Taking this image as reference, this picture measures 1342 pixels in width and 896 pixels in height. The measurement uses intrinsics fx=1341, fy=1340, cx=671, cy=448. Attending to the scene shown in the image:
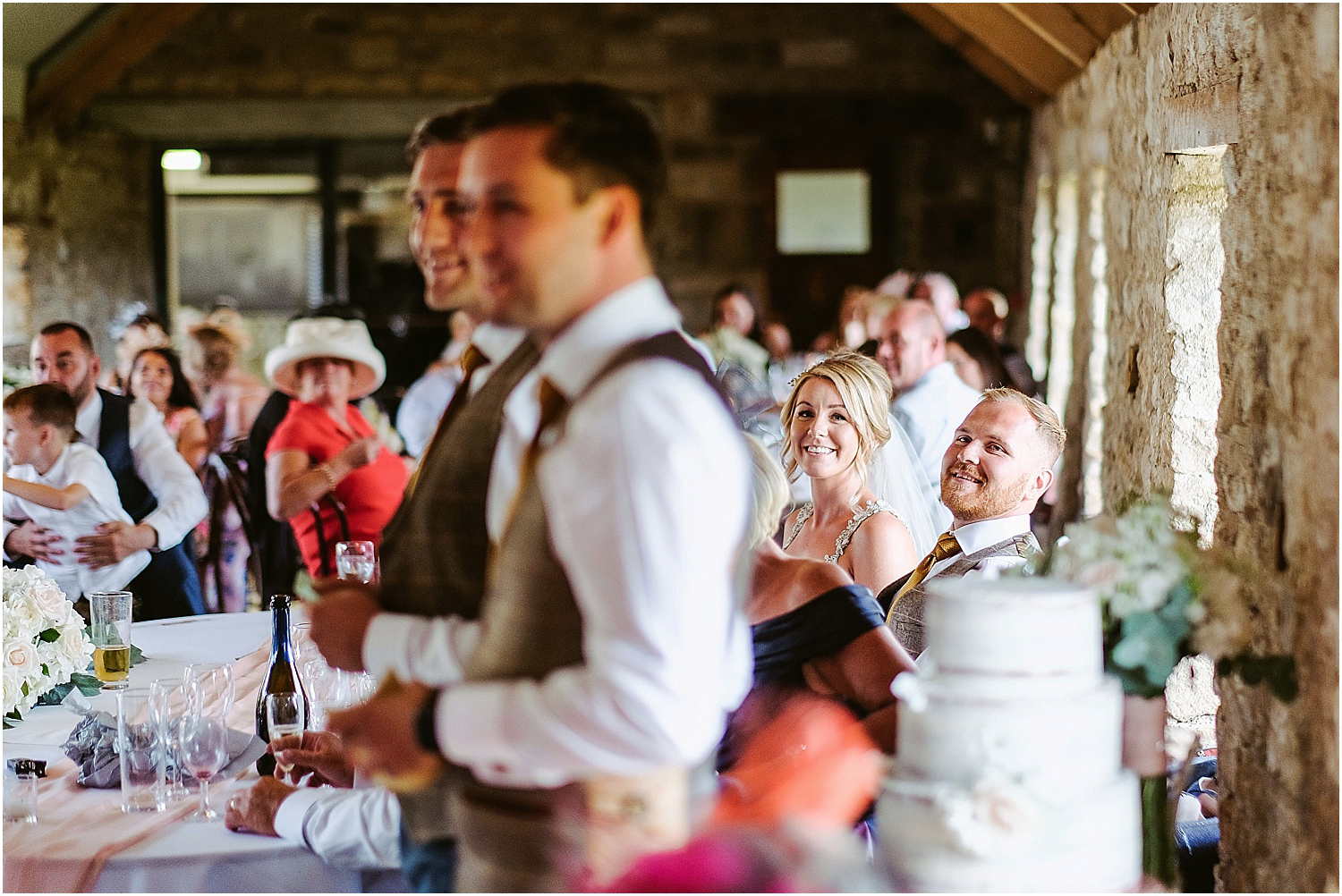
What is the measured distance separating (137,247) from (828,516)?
8.05 meters

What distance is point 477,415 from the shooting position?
5.16ft

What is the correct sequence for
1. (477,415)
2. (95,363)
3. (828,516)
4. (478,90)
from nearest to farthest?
(477,415) < (828,516) < (95,363) < (478,90)

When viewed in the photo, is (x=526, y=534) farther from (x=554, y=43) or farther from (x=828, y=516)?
(x=554, y=43)

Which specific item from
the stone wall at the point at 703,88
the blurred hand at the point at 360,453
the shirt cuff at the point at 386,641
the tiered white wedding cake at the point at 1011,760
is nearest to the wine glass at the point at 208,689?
the shirt cuff at the point at 386,641

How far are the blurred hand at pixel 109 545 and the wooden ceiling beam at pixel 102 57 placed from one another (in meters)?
5.60

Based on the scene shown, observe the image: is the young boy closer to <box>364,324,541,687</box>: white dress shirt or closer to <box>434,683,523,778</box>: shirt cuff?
<box>364,324,541,687</box>: white dress shirt

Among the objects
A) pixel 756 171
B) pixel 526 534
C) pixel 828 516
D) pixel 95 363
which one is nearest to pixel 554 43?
pixel 756 171

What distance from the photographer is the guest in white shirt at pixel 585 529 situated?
135 centimetres

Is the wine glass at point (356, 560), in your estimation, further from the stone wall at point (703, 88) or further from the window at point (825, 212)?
the window at point (825, 212)

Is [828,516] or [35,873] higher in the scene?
[828,516]

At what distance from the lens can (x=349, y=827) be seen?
196cm

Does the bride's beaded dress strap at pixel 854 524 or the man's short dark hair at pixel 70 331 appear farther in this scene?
the man's short dark hair at pixel 70 331

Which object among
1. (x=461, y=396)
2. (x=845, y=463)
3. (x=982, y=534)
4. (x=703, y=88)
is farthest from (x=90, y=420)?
(x=703, y=88)

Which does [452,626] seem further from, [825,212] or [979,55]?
[825,212]
